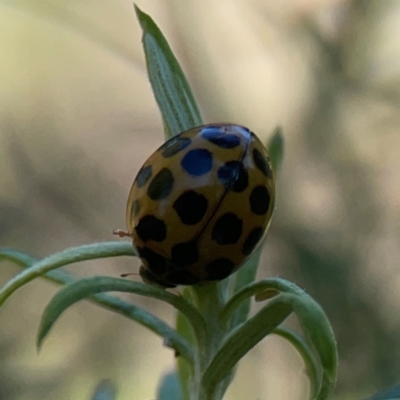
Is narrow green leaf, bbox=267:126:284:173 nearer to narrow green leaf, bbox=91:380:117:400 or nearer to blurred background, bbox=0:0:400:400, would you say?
narrow green leaf, bbox=91:380:117:400

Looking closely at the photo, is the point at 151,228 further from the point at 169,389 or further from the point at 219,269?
the point at 169,389

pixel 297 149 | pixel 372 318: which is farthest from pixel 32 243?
pixel 372 318

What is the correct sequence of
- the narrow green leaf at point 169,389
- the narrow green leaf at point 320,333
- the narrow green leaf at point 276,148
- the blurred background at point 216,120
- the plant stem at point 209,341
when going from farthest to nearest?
the blurred background at point 216,120 → the narrow green leaf at point 169,389 → the narrow green leaf at point 276,148 → the plant stem at point 209,341 → the narrow green leaf at point 320,333

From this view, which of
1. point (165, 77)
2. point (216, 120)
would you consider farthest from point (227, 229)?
point (216, 120)

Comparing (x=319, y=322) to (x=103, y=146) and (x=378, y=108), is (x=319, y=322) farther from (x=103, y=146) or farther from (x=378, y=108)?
(x=103, y=146)

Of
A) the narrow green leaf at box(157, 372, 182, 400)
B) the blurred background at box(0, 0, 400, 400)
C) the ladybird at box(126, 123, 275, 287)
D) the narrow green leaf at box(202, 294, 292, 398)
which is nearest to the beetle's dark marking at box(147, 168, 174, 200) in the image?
the ladybird at box(126, 123, 275, 287)

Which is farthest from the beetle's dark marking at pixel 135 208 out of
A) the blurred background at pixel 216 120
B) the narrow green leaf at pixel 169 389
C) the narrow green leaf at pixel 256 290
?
the blurred background at pixel 216 120

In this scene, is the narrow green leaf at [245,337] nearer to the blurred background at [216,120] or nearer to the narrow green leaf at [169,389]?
the narrow green leaf at [169,389]
